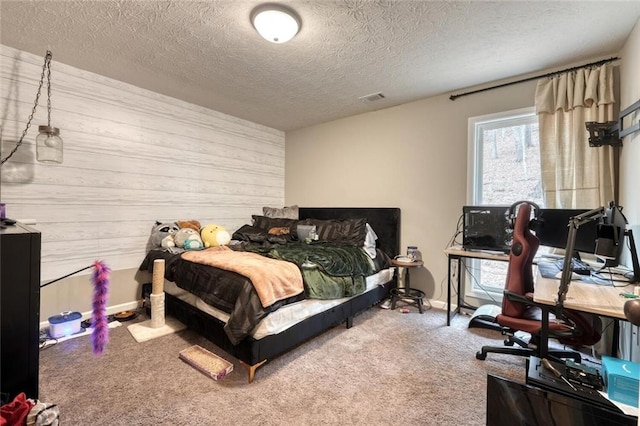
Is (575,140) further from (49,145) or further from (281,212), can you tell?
(49,145)

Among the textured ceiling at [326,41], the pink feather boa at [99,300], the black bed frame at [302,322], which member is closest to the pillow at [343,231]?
the black bed frame at [302,322]

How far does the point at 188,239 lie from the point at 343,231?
1.78 meters

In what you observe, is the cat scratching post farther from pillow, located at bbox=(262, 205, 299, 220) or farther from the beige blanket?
pillow, located at bbox=(262, 205, 299, 220)

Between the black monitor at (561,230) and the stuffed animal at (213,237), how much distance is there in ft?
10.2

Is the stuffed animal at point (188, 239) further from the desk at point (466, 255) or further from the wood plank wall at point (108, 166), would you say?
the desk at point (466, 255)

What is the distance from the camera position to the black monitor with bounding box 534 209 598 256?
204cm

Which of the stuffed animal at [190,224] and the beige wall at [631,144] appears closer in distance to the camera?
the beige wall at [631,144]

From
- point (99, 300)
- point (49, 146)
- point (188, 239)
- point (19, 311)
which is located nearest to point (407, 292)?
point (188, 239)

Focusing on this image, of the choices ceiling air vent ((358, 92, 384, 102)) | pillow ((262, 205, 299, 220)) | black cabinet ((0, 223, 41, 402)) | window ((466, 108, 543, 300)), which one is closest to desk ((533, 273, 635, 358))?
window ((466, 108, 543, 300))

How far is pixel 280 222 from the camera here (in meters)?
3.87

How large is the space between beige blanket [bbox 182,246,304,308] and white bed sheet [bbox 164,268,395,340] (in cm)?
11

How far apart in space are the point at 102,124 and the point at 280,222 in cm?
224

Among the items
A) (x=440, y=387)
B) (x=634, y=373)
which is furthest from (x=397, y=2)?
(x=440, y=387)

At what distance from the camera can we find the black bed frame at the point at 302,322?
6.27ft
